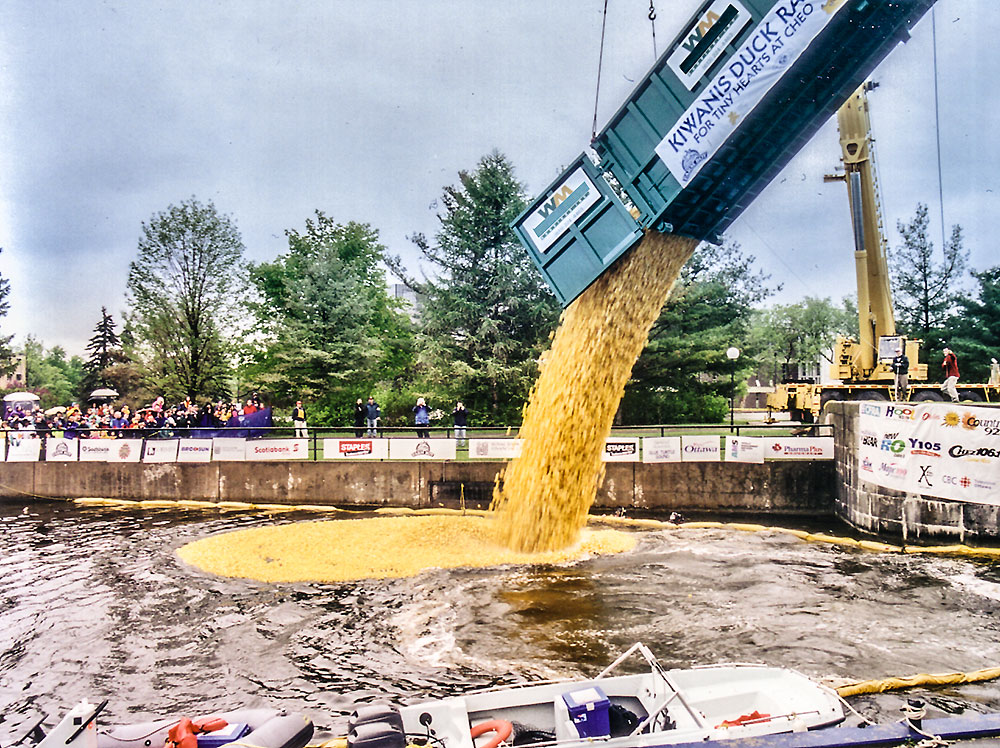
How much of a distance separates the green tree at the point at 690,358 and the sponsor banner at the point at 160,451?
1816 centimetres

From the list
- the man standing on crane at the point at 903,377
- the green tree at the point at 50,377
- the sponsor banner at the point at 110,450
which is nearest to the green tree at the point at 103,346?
the green tree at the point at 50,377

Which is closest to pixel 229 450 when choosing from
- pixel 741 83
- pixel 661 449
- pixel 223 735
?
pixel 661 449

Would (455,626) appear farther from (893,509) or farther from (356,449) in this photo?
(356,449)

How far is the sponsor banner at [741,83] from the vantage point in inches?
324

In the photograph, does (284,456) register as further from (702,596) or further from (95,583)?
(702,596)

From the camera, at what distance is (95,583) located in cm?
1048

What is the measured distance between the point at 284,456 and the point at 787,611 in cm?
1313

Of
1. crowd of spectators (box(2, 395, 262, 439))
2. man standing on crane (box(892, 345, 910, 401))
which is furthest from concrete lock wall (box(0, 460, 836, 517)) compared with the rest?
man standing on crane (box(892, 345, 910, 401))

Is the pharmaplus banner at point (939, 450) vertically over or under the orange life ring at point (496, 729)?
over

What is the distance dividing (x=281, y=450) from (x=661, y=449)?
32.5ft

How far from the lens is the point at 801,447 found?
15969mm

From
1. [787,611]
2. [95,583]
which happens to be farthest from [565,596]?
[95,583]

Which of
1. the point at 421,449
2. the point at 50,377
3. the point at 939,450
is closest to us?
the point at 939,450

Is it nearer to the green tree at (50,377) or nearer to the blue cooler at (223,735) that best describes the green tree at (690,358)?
the blue cooler at (223,735)
